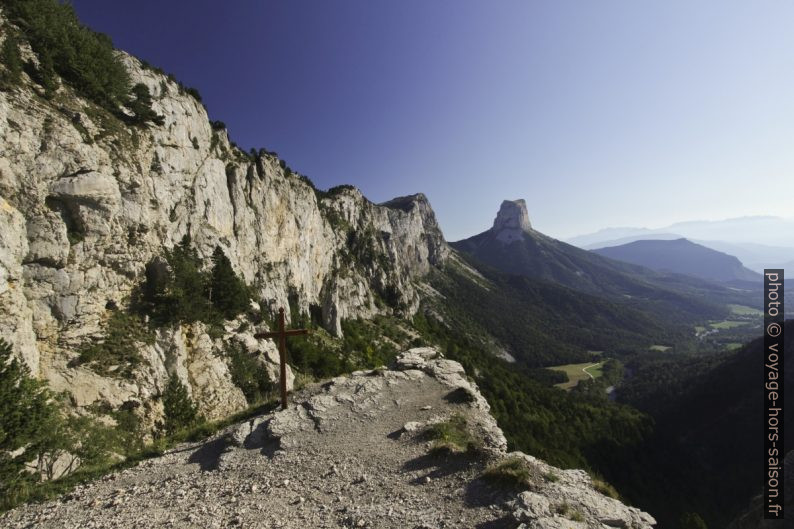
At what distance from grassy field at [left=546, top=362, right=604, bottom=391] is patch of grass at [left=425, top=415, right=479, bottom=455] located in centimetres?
16963

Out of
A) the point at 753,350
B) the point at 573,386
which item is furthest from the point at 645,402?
the point at 753,350

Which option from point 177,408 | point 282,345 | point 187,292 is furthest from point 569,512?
point 187,292

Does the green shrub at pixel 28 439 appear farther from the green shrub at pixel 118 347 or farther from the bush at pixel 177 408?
the bush at pixel 177 408

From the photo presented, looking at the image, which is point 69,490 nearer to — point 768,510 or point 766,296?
point 768,510

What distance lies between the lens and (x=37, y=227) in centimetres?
2072

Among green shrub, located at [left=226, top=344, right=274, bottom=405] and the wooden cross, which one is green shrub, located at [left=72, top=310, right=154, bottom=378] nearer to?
green shrub, located at [left=226, top=344, right=274, bottom=405]

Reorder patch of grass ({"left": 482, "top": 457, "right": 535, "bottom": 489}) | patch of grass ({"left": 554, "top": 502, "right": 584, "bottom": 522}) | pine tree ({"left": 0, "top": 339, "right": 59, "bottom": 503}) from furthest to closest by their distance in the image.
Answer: pine tree ({"left": 0, "top": 339, "right": 59, "bottom": 503}) < patch of grass ({"left": 482, "top": 457, "right": 535, "bottom": 489}) < patch of grass ({"left": 554, "top": 502, "right": 584, "bottom": 522})

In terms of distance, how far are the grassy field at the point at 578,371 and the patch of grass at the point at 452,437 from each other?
557 ft

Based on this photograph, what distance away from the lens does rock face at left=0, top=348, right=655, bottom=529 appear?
8.91 meters

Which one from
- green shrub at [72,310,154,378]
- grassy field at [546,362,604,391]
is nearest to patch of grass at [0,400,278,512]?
green shrub at [72,310,154,378]

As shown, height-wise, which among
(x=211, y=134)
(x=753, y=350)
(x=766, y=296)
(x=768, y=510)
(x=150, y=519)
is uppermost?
(x=211, y=134)

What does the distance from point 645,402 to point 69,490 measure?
603ft

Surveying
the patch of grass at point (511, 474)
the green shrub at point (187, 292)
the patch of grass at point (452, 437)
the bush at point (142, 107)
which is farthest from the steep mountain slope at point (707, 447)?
the bush at point (142, 107)

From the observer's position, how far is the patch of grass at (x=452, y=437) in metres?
11.8
